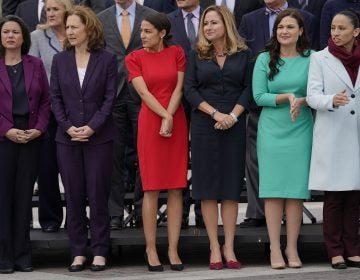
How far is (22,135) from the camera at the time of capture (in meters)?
10.9

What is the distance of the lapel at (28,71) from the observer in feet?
36.2

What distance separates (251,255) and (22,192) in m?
2.41

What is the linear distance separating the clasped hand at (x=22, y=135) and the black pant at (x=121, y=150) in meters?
0.97

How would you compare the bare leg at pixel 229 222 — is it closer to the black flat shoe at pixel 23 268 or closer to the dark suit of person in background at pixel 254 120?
the dark suit of person in background at pixel 254 120

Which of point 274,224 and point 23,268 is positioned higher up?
point 274,224

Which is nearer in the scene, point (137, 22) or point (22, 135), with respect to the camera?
point (22, 135)

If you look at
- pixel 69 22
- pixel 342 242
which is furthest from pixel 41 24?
pixel 342 242

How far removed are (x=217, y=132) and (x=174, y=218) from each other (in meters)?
0.86

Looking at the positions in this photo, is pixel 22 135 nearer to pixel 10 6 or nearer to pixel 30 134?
pixel 30 134

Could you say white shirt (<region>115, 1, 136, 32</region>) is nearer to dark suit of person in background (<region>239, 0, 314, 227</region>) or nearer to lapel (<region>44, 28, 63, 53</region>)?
lapel (<region>44, 28, 63, 53</region>)

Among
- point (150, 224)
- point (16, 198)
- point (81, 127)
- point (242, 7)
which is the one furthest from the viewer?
point (242, 7)

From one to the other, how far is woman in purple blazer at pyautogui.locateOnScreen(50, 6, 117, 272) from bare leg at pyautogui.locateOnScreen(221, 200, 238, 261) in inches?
41.5

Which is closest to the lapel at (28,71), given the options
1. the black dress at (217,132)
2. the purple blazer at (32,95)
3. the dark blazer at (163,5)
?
the purple blazer at (32,95)

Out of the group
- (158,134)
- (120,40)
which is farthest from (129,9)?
(158,134)
